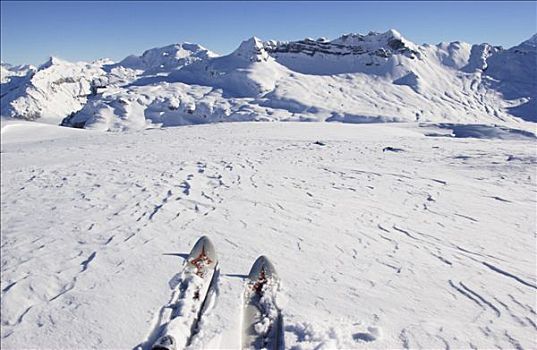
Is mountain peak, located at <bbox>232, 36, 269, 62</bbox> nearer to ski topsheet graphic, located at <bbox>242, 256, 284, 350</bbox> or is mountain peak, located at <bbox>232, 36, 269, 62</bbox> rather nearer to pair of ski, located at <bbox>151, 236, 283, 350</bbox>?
pair of ski, located at <bbox>151, 236, 283, 350</bbox>

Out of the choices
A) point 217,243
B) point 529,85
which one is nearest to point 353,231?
point 217,243

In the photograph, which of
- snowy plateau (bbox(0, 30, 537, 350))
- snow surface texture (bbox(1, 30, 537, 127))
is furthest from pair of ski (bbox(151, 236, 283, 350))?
snow surface texture (bbox(1, 30, 537, 127))

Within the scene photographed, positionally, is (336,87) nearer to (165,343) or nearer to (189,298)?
(189,298)

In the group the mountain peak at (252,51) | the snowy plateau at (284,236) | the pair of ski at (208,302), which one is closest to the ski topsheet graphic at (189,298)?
the pair of ski at (208,302)

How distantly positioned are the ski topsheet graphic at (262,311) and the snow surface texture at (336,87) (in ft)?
294

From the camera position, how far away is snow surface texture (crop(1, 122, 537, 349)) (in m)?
5.40

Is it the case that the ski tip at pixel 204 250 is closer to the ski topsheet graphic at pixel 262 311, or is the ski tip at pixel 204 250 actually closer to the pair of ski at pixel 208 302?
the pair of ski at pixel 208 302

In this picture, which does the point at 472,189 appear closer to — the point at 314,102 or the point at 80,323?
the point at 80,323

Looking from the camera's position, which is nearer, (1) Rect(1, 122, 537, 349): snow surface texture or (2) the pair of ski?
(2) the pair of ski

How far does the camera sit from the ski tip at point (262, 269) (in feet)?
21.5

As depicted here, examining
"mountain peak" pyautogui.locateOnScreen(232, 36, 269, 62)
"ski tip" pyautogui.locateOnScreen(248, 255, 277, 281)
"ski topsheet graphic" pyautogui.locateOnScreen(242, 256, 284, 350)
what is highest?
"mountain peak" pyautogui.locateOnScreen(232, 36, 269, 62)

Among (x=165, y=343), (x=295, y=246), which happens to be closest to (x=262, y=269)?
(x=295, y=246)

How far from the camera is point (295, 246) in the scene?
8.04 m

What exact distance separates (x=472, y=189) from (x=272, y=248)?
764 centimetres
